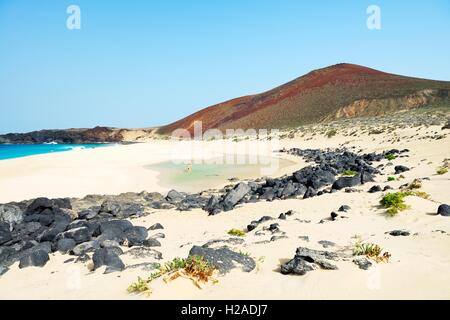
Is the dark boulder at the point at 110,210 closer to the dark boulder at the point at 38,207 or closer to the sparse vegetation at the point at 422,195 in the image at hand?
the dark boulder at the point at 38,207

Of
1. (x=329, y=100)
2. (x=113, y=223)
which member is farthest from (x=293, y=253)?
(x=329, y=100)

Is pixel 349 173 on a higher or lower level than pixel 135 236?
higher

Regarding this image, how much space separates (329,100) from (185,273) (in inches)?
3335

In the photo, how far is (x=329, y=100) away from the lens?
8538 centimetres

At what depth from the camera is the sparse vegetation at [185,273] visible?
214 inches

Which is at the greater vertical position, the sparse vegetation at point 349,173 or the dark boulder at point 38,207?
the sparse vegetation at point 349,173

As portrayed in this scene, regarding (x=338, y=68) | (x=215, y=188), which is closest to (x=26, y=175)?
A: (x=215, y=188)

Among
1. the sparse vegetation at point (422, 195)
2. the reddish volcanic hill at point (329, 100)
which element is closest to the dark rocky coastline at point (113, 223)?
the sparse vegetation at point (422, 195)

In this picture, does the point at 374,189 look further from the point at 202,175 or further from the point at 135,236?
the point at 202,175

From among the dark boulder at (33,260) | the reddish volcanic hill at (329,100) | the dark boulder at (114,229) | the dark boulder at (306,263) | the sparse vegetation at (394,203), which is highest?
the reddish volcanic hill at (329,100)

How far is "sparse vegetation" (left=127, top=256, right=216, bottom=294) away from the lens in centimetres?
544

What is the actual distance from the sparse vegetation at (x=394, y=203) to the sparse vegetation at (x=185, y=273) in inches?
225

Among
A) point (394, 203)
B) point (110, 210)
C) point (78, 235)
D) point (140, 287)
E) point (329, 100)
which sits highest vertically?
point (329, 100)

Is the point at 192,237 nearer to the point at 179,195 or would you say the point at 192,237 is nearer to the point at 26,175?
the point at 179,195
